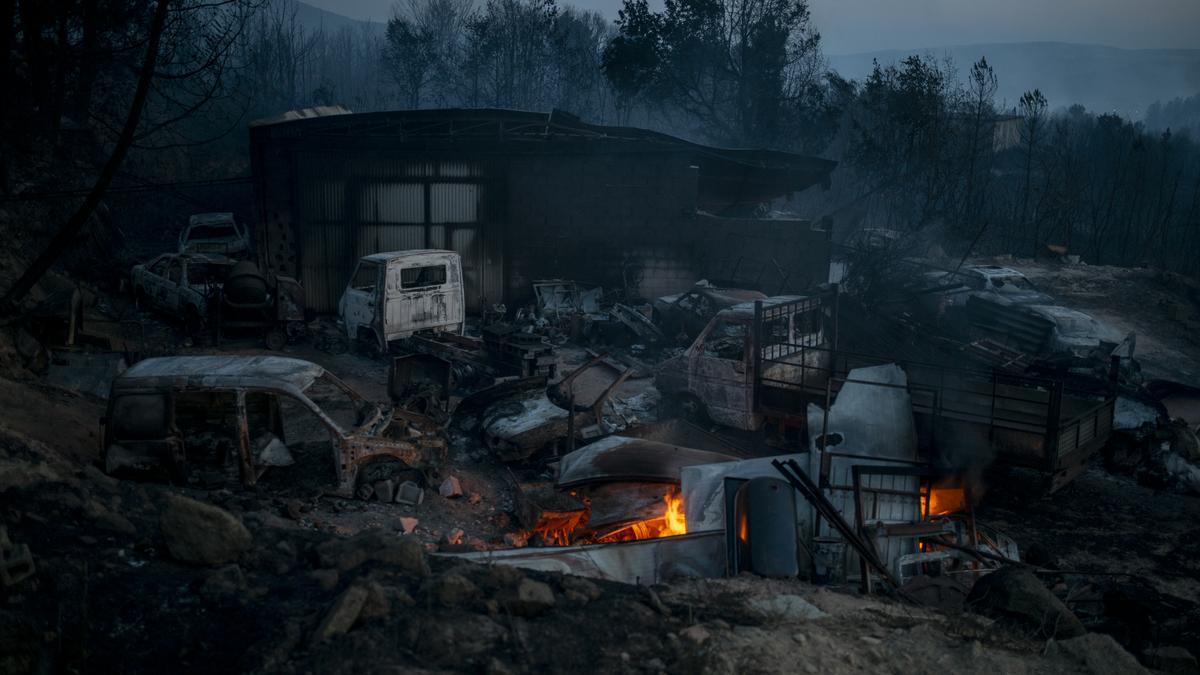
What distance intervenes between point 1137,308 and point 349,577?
22.2 meters

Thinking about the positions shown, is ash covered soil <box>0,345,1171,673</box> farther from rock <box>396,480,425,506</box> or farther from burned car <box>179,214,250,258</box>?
burned car <box>179,214,250,258</box>

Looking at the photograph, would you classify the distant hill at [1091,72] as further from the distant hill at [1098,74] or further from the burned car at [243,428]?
the burned car at [243,428]

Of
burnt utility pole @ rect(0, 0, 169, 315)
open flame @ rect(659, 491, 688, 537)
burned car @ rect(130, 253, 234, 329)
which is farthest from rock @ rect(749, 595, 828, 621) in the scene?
burned car @ rect(130, 253, 234, 329)

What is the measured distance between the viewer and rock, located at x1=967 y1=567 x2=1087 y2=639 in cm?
498

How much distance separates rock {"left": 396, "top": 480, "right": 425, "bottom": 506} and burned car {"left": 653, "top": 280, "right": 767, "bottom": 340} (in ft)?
26.7

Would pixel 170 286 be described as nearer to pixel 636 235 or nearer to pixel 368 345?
pixel 368 345

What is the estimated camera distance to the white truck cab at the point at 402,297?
13.3 m

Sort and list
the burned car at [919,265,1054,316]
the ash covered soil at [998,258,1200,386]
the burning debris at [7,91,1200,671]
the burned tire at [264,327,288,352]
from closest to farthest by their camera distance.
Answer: the burning debris at [7,91,1200,671] < the burned tire at [264,327,288,352] < the burned car at [919,265,1054,316] < the ash covered soil at [998,258,1200,386]

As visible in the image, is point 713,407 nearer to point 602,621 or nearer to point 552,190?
point 602,621

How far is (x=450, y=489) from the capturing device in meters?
8.34

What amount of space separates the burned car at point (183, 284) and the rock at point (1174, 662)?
556 inches

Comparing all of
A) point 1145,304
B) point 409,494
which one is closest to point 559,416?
point 409,494

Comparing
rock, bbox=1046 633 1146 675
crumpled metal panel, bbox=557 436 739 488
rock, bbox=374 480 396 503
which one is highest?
rock, bbox=1046 633 1146 675

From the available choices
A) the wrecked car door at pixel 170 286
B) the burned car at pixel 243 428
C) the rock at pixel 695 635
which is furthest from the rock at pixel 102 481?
the wrecked car door at pixel 170 286
